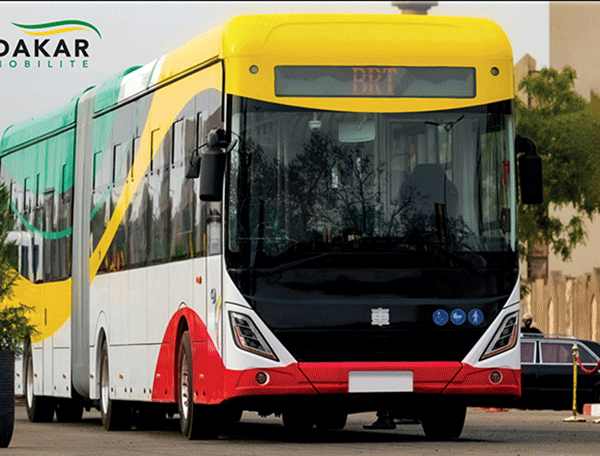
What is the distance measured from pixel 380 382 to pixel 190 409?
216 centimetres

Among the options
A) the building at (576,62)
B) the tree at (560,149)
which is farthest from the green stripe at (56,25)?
the building at (576,62)

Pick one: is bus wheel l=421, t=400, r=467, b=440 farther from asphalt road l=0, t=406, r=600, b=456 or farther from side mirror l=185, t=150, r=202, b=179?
side mirror l=185, t=150, r=202, b=179

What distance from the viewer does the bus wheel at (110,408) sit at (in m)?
20.7

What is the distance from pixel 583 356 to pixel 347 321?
13682 mm

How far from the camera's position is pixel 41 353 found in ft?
80.5

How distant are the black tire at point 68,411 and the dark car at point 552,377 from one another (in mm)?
7241

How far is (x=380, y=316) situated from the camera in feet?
51.9

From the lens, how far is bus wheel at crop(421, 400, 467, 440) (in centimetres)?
1777

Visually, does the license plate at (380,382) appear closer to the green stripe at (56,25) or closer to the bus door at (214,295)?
the bus door at (214,295)

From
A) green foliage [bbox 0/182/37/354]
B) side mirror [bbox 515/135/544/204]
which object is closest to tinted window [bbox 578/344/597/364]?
side mirror [bbox 515/135/544/204]

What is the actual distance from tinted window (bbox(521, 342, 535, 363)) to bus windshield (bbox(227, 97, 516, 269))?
1253cm

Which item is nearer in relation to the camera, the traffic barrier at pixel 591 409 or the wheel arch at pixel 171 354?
the wheel arch at pixel 171 354

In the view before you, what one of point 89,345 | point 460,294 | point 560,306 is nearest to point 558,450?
point 460,294

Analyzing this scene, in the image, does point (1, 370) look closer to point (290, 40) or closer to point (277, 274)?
point (277, 274)
